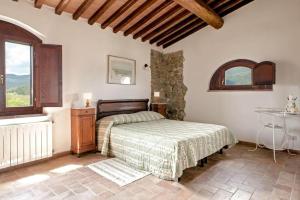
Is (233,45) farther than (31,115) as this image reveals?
Yes

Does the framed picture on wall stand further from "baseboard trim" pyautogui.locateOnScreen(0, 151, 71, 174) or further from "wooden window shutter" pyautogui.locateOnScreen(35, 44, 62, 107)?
"baseboard trim" pyautogui.locateOnScreen(0, 151, 71, 174)

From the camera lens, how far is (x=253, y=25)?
432cm

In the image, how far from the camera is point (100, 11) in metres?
3.71

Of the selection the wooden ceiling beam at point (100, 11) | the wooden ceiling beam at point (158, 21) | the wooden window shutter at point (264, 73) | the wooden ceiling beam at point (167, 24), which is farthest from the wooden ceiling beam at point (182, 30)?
the wooden ceiling beam at point (100, 11)

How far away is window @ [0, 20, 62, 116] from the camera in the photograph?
3143 millimetres

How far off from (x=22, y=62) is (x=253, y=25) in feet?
15.8

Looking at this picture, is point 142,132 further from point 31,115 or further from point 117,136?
point 31,115

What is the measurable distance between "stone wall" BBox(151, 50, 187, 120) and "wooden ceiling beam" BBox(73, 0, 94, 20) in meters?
2.47

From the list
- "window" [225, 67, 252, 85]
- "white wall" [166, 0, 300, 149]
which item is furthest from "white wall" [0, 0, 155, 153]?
"window" [225, 67, 252, 85]

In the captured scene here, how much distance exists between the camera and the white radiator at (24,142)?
2.85 meters

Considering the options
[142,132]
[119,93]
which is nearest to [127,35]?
[119,93]

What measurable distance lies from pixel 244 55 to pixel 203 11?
4.84ft

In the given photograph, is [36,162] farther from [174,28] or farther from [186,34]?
[186,34]

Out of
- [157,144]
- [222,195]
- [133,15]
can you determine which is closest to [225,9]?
[133,15]
